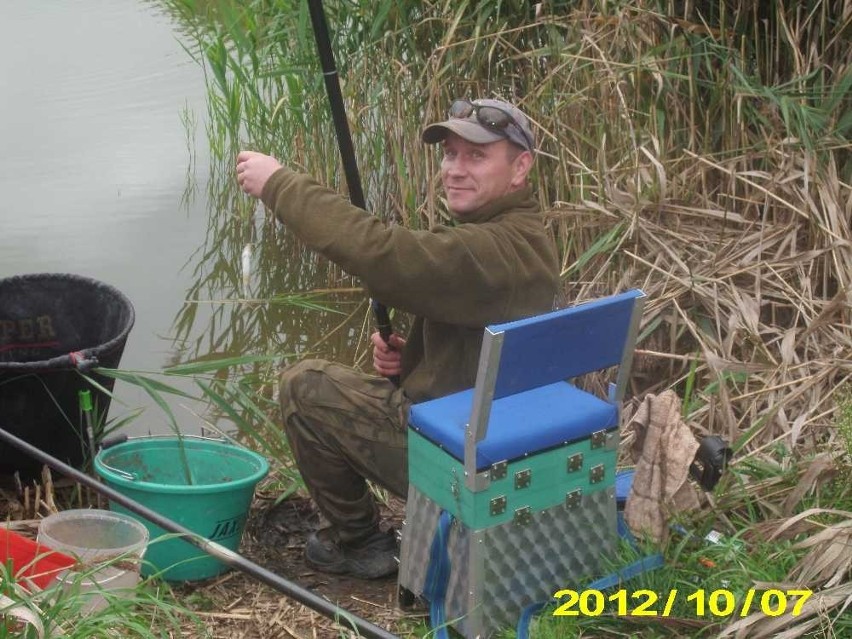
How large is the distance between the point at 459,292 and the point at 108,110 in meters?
5.55

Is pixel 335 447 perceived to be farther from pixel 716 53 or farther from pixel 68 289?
pixel 716 53

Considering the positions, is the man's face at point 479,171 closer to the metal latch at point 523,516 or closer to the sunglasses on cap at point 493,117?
the sunglasses on cap at point 493,117

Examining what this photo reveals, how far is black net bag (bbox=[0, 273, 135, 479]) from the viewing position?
325 centimetres

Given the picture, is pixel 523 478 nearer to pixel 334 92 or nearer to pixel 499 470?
pixel 499 470

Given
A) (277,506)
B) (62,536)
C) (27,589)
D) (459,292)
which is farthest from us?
(277,506)

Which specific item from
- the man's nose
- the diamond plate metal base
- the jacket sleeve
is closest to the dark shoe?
the diamond plate metal base

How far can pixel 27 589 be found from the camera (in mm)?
2506

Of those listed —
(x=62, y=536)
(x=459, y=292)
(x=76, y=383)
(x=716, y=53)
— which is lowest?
(x=62, y=536)

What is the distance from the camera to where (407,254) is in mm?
2629

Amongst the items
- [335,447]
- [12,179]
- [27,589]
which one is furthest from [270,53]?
[27,589]

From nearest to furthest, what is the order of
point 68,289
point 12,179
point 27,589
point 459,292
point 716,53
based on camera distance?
point 27,589 → point 459,292 → point 68,289 → point 716,53 → point 12,179

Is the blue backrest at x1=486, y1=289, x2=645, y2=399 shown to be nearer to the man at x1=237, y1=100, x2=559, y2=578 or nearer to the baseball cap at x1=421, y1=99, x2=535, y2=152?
the man at x1=237, y1=100, x2=559, y2=578

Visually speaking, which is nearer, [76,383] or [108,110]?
[76,383]

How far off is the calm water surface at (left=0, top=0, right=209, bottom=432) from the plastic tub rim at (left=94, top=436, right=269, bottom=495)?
3.48ft
